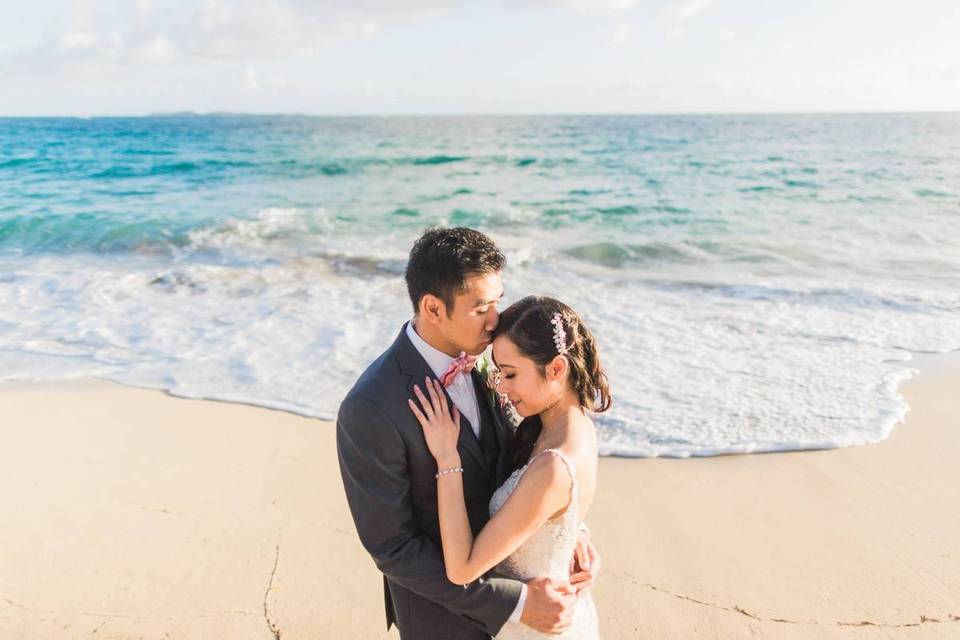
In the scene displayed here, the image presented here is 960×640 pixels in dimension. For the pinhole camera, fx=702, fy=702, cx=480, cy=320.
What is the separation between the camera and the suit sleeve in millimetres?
2328

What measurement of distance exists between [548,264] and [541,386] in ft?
37.7

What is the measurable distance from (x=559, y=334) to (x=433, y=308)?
0.46 m

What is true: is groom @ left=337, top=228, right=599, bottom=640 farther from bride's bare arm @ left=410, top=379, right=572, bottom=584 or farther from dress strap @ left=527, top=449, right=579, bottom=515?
dress strap @ left=527, top=449, right=579, bottom=515

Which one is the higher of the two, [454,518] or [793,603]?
[454,518]

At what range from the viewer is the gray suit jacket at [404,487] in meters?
2.33

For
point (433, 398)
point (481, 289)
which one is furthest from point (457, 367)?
point (481, 289)

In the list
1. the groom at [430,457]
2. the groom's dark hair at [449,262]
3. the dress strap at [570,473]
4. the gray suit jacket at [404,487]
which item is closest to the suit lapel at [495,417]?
the groom at [430,457]

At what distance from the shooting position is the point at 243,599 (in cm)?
407

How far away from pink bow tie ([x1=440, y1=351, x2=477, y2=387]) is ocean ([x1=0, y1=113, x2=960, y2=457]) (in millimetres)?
3387

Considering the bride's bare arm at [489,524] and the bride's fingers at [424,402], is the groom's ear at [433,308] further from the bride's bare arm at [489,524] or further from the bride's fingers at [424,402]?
the bride's bare arm at [489,524]

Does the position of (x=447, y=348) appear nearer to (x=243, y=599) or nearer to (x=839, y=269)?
(x=243, y=599)

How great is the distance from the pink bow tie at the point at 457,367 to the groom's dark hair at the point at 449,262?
20 centimetres

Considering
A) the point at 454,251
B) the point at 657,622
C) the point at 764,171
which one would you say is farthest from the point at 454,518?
the point at 764,171

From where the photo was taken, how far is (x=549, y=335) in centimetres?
251
